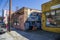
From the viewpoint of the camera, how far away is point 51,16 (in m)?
17.3

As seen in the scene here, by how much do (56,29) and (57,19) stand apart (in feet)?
4.58

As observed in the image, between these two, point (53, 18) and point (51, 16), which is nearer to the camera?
point (53, 18)

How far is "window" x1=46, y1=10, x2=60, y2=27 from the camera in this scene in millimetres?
15974

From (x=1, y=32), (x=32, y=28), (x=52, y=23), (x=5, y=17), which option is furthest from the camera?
(x=5, y=17)

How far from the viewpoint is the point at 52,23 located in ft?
55.4

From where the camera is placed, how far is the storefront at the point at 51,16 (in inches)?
629

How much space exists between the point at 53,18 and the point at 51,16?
619 mm

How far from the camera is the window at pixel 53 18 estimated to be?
16.0 m

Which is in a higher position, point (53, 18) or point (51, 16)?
point (51, 16)

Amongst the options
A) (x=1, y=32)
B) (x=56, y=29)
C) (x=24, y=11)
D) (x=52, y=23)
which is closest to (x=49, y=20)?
(x=52, y=23)

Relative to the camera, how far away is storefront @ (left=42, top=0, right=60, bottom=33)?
52.4ft

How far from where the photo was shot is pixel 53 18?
55.1 feet

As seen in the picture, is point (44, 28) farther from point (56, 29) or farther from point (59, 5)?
point (59, 5)

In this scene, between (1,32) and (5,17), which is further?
(5,17)
